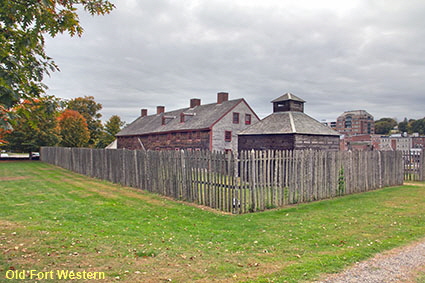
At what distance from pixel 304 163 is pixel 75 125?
185 ft

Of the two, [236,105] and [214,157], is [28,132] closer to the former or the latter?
[236,105]

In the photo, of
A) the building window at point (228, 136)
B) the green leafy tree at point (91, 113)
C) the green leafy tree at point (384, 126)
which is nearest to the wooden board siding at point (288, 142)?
the building window at point (228, 136)

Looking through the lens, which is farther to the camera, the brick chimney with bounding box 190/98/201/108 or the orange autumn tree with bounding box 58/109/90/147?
the orange autumn tree with bounding box 58/109/90/147

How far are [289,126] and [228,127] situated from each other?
A: 12.1 meters

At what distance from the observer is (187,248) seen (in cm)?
650

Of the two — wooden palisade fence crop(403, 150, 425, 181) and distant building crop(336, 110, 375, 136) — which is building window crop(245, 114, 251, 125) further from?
distant building crop(336, 110, 375, 136)

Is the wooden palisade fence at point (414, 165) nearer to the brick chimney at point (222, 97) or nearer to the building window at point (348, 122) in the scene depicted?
the brick chimney at point (222, 97)

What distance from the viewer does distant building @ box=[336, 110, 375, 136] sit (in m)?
147

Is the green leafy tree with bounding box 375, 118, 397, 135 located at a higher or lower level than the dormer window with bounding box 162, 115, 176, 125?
higher

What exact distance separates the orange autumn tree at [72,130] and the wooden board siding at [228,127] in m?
35.8

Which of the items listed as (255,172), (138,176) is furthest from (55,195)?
(255,172)

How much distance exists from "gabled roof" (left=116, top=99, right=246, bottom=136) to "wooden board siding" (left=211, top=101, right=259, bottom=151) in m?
0.59

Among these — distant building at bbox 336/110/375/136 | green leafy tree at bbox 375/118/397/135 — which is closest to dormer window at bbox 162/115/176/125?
distant building at bbox 336/110/375/136

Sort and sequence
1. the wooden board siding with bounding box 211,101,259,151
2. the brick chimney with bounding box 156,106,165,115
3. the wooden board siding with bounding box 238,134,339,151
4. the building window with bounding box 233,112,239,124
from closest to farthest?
the wooden board siding with bounding box 238,134,339,151 → the wooden board siding with bounding box 211,101,259,151 → the building window with bounding box 233,112,239,124 → the brick chimney with bounding box 156,106,165,115
